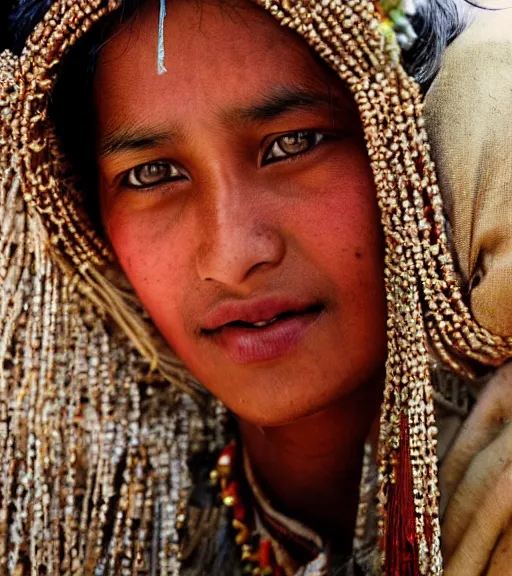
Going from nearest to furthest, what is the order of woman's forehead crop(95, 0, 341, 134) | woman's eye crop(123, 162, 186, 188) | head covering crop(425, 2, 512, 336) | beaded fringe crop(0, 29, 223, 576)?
head covering crop(425, 2, 512, 336), woman's forehead crop(95, 0, 341, 134), woman's eye crop(123, 162, 186, 188), beaded fringe crop(0, 29, 223, 576)

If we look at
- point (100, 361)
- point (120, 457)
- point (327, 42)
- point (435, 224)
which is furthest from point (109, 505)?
point (327, 42)

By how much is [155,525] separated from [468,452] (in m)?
0.75

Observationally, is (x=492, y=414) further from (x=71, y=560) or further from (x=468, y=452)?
(x=71, y=560)

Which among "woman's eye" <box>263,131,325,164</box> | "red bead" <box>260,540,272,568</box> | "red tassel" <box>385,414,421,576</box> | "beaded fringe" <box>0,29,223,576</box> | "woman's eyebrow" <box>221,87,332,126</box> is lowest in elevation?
"red bead" <box>260,540,272,568</box>

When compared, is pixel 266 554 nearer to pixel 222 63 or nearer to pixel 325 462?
pixel 325 462

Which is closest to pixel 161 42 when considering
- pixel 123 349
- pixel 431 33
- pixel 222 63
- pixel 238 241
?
pixel 222 63

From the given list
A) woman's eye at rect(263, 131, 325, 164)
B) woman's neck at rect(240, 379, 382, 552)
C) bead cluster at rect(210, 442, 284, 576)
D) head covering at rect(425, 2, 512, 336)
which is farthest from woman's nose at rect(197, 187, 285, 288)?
bead cluster at rect(210, 442, 284, 576)

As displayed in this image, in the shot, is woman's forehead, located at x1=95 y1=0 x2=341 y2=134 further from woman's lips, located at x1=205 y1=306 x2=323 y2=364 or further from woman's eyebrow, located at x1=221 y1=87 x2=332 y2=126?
woman's lips, located at x1=205 y1=306 x2=323 y2=364

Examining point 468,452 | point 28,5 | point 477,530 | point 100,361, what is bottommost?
point 477,530

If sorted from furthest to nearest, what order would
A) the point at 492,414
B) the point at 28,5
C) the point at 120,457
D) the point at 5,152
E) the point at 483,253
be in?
the point at 120,457, the point at 5,152, the point at 28,5, the point at 492,414, the point at 483,253

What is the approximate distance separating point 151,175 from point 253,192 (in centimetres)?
27

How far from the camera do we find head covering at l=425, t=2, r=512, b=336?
1.40m

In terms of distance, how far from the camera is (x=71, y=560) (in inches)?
72.5

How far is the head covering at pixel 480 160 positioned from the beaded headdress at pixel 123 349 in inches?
1.3
